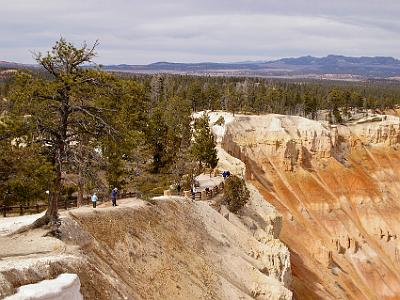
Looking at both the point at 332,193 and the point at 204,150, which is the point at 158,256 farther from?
the point at 332,193

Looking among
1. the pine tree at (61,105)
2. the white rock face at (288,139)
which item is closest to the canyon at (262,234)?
the white rock face at (288,139)

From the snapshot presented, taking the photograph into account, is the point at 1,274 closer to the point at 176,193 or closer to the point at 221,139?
the point at 176,193

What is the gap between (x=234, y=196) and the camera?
4344 cm

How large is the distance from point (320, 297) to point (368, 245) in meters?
26.2

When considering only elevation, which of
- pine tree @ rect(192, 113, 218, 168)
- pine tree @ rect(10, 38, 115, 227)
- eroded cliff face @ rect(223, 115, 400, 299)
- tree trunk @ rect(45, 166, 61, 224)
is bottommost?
eroded cliff face @ rect(223, 115, 400, 299)

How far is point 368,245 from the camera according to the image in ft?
240

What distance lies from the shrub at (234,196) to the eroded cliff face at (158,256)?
136 centimetres

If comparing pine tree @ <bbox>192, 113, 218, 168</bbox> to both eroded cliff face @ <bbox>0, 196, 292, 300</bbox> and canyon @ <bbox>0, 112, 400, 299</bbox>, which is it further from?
eroded cliff face @ <bbox>0, 196, 292, 300</bbox>

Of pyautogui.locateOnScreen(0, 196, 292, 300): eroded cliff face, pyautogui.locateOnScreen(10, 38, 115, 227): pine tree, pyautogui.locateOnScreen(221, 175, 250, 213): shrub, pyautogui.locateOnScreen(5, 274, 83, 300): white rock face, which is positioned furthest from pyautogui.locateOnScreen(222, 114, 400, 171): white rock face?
pyautogui.locateOnScreen(5, 274, 83, 300): white rock face

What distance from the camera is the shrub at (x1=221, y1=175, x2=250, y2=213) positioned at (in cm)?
4306

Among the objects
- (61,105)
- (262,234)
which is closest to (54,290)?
(61,105)

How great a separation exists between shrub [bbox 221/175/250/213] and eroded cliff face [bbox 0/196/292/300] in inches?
53.7

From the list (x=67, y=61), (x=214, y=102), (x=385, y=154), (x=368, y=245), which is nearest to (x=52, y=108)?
(x=67, y=61)

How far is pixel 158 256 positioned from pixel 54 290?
417 inches
